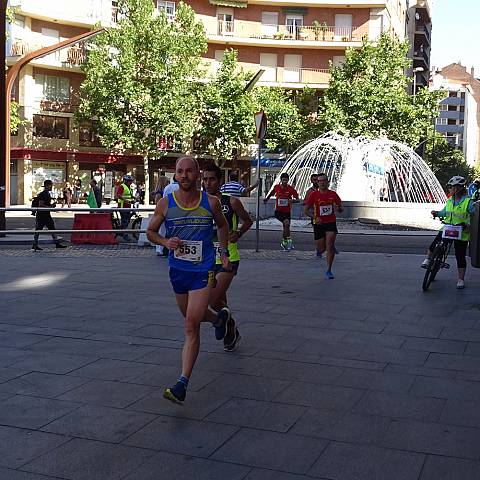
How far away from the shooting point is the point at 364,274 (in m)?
11.4

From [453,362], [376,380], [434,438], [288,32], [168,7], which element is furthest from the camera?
[288,32]

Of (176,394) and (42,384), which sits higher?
(176,394)

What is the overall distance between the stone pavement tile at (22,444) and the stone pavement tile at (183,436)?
0.41 m

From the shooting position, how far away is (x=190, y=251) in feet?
15.8

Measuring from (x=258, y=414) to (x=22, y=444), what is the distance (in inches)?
55.3

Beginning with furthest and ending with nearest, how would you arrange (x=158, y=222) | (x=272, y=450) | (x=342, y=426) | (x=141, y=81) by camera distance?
(x=141, y=81)
(x=158, y=222)
(x=342, y=426)
(x=272, y=450)

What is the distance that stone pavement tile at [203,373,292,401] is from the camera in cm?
486

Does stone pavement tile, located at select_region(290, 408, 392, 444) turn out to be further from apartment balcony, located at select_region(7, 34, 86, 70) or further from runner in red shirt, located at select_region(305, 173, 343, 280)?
apartment balcony, located at select_region(7, 34, 86, 70)

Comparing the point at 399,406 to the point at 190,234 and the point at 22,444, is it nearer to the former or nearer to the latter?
the point at 190,234

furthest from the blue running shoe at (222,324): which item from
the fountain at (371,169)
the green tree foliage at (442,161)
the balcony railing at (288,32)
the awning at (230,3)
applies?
the green tree foliage at (442,161)

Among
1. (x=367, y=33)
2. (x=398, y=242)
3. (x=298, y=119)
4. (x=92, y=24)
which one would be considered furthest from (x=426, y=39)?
(x=398, y=242)

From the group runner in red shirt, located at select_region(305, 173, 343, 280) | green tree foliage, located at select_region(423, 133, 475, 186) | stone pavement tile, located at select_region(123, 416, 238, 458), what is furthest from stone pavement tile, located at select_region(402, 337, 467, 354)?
green tree foliage, located at select_region(423, 133, 475, 186)

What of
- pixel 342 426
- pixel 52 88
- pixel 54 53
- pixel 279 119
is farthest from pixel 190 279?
pixel 52 88

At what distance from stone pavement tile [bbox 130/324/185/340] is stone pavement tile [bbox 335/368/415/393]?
1783 mm
